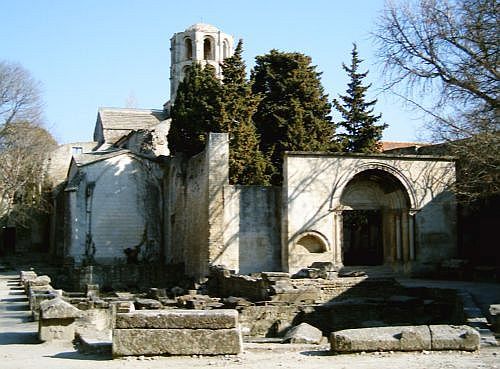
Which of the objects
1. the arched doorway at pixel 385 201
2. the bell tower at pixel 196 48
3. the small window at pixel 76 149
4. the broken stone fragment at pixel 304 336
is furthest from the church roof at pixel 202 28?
the broken stone fragment at pixel 304 336

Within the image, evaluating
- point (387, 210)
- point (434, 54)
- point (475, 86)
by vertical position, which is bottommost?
point (387, 210)

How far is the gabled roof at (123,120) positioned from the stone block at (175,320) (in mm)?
35562

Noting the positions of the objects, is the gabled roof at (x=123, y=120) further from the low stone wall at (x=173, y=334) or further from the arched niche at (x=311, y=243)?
the low stone wall at (x=173, y=334)

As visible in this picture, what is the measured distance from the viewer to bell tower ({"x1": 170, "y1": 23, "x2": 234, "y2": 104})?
47531 millimetres

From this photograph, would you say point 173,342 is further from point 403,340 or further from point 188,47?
point 188,47

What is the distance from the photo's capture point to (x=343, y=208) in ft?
82.1

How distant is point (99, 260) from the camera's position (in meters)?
30.5

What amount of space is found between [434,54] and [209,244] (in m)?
10.9

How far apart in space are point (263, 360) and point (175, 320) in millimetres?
1185

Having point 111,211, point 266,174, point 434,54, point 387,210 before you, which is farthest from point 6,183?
point 434,54

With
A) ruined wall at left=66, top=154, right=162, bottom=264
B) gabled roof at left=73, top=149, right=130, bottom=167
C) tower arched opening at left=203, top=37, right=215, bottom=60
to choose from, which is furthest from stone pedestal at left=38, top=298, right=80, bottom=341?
tower arched opening at left=203, top=37, right=215, bottom=60

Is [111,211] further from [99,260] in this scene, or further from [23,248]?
[23,248]

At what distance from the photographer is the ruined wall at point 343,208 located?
23859 millimetres

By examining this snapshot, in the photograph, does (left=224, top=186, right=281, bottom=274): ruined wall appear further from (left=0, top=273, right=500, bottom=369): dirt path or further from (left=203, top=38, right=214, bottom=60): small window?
(left=203, top=38, right=214, bottom=60): small window
